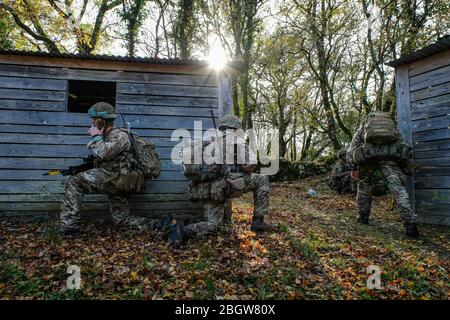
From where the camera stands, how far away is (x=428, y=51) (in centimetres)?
703

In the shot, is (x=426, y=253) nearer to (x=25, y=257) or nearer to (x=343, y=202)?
(x=343, y=202)

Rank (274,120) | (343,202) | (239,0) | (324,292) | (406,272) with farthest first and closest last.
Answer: (274,120) < (239,0) < (343,202) < (406,272) < (324,292)

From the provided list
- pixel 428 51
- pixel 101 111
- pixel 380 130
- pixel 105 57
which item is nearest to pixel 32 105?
pixel 105 57

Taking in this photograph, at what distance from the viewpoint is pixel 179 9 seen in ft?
60.7

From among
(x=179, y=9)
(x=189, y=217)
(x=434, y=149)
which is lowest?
(x=189, y=217)

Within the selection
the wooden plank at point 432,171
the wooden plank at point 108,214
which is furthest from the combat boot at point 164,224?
the wooden plank at point 432,171

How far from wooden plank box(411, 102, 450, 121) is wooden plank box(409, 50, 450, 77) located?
3.09 ft

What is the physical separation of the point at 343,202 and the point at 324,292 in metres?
7.72

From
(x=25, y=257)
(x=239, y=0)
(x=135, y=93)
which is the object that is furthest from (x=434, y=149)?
(x=239, y=0)

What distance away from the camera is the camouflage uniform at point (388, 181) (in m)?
6.03

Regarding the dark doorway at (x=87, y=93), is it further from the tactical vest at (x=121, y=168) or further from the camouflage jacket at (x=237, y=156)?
the camouflage jacket at (x=237, y=156)

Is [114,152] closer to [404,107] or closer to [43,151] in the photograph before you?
[43,151]

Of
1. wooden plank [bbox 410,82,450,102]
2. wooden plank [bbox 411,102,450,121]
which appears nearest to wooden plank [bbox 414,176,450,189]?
wooden plank [bbox 411,102,450,121]

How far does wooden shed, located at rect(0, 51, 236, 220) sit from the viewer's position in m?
6.60
